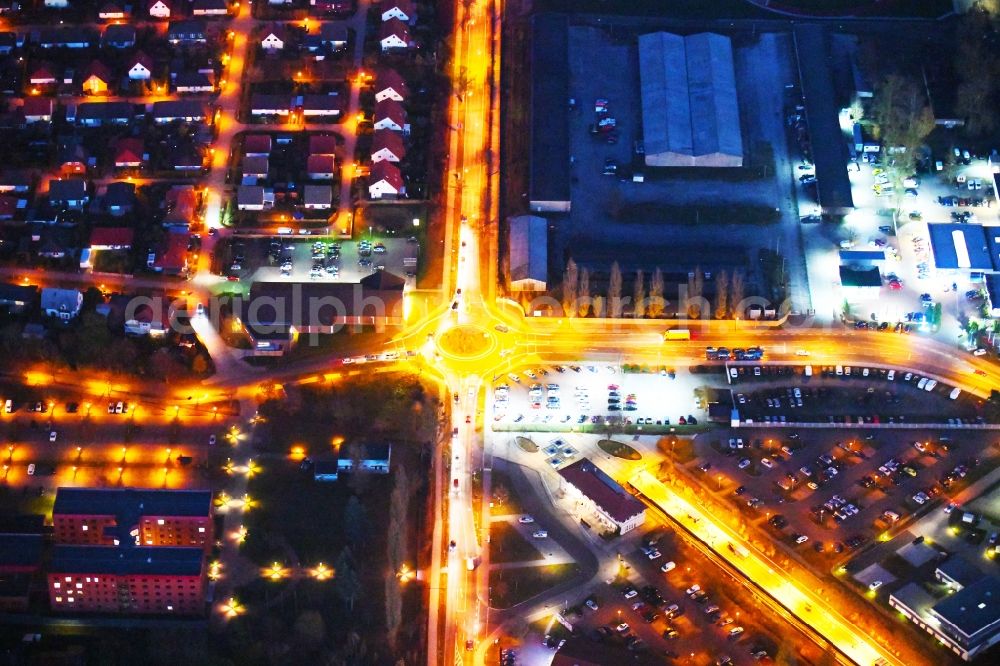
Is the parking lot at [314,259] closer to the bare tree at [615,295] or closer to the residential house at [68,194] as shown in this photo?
the residential house at [68,194]

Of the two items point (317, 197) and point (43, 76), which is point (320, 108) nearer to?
point (317, 197)

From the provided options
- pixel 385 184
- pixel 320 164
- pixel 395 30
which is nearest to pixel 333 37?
pixel 395 30

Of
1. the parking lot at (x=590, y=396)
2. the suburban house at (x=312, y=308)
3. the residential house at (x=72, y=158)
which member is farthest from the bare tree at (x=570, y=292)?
the residential house at (x=72, y=158)

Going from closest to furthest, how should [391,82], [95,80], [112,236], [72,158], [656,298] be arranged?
[656,298] → [112,236] → [72,158] → [391,82] → [95,80]

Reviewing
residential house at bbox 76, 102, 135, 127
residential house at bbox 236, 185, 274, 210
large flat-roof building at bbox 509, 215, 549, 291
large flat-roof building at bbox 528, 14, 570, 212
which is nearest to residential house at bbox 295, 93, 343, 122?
residential house at bbox 236, 185, 274, 210

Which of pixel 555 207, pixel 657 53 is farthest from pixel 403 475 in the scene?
pixel 657 53

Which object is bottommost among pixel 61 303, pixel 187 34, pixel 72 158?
pixel 61 303

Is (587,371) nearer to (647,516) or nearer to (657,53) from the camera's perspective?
(647,516)
